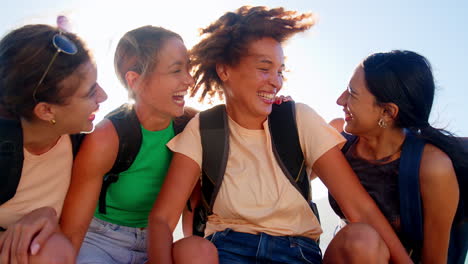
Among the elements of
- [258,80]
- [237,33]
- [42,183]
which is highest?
[237,33]

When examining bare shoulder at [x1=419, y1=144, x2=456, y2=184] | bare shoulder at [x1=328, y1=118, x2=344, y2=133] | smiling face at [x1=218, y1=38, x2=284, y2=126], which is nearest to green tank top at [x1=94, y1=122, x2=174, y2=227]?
smiling face at [x1=218, y1=38, x2=284, y2=126]

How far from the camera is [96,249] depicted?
2898 millimetres

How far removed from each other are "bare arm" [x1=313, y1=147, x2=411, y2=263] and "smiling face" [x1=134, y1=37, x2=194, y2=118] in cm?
104

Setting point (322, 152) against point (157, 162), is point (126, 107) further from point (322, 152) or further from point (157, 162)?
point (322, 152)

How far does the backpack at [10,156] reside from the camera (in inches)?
88.9

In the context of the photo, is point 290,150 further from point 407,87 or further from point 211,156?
point 407,87

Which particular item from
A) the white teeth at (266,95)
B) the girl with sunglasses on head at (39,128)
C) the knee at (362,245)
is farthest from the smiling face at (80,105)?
the knee at (362,245)

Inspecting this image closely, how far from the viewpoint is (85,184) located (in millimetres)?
2701

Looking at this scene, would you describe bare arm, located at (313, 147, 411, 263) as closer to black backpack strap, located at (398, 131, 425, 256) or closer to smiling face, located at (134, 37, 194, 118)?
black backpack strap, located at (398, 131, 425, 256)

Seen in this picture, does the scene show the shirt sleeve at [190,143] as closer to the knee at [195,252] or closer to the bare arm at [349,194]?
the knee at [195,252]

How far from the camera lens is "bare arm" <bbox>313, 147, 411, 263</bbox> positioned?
2.61 metres

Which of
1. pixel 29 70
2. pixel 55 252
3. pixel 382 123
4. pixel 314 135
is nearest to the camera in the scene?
pixel 55 252

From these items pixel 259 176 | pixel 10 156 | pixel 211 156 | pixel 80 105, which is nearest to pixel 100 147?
pixel 80 105

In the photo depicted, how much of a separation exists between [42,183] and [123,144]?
0.52 metres
